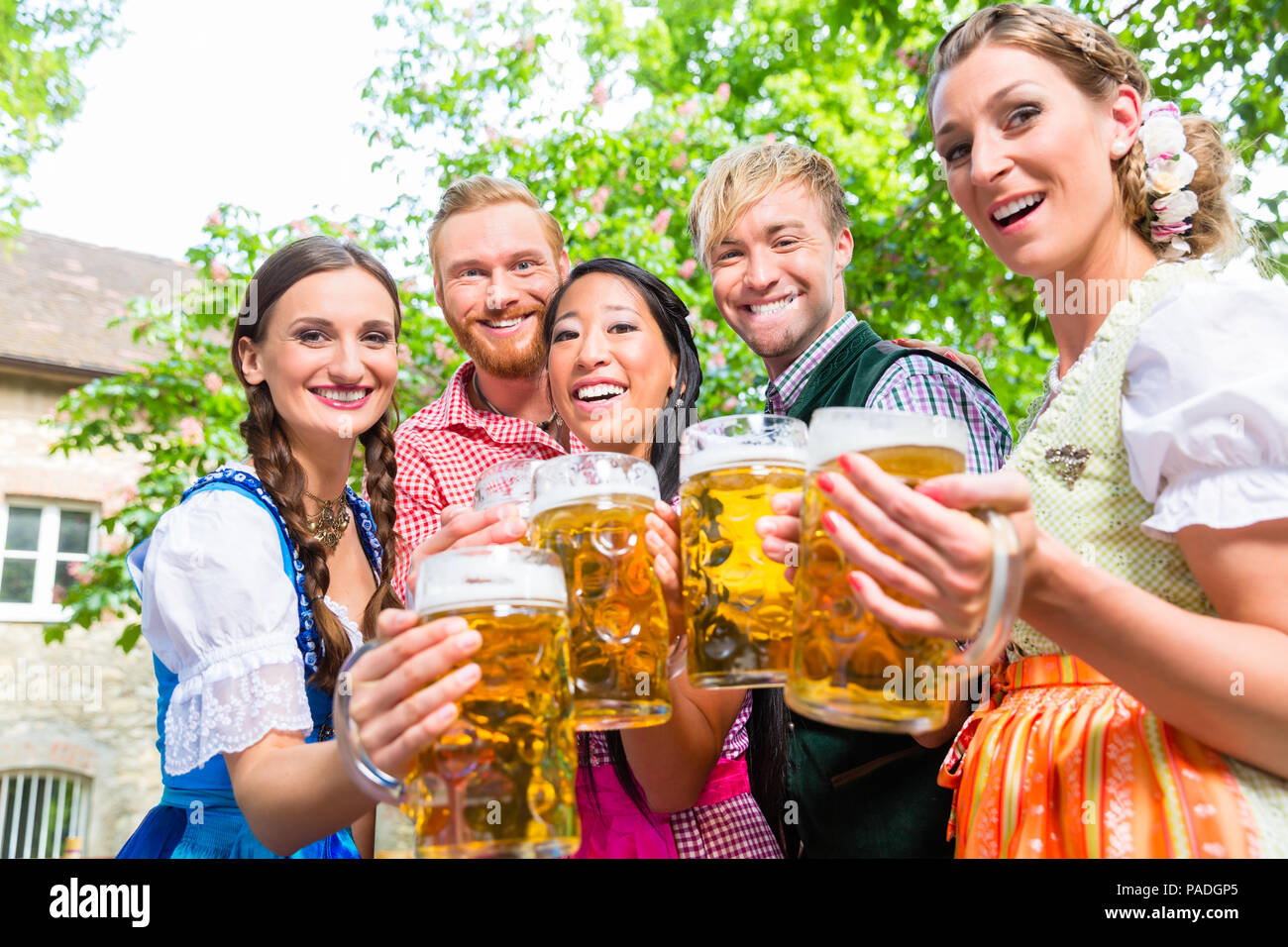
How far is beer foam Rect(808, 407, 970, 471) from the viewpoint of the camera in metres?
1.07

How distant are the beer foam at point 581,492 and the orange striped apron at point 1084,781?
0.67 meters

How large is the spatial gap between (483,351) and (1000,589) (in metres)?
2.46

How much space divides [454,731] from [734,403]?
17.3 ft

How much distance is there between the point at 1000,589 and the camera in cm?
100

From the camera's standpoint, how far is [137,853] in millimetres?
2145

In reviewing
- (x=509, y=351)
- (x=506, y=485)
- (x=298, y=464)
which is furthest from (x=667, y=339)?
(x=506, y=485)

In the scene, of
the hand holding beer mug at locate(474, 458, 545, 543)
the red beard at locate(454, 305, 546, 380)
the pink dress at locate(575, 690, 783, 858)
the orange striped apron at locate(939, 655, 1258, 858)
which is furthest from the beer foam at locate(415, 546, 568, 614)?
the red beard at locate(454, 305, 546, 380)

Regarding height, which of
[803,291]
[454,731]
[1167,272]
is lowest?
[454,731]

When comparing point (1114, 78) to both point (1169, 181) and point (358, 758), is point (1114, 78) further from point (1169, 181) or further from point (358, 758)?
point (358, 758)

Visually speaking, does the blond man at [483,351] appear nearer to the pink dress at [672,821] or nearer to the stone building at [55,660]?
the pink dress at [672,821]

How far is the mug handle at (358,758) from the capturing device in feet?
3.68

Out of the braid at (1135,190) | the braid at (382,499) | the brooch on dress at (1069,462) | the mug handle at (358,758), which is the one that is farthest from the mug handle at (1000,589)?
the braid at (382,499)
